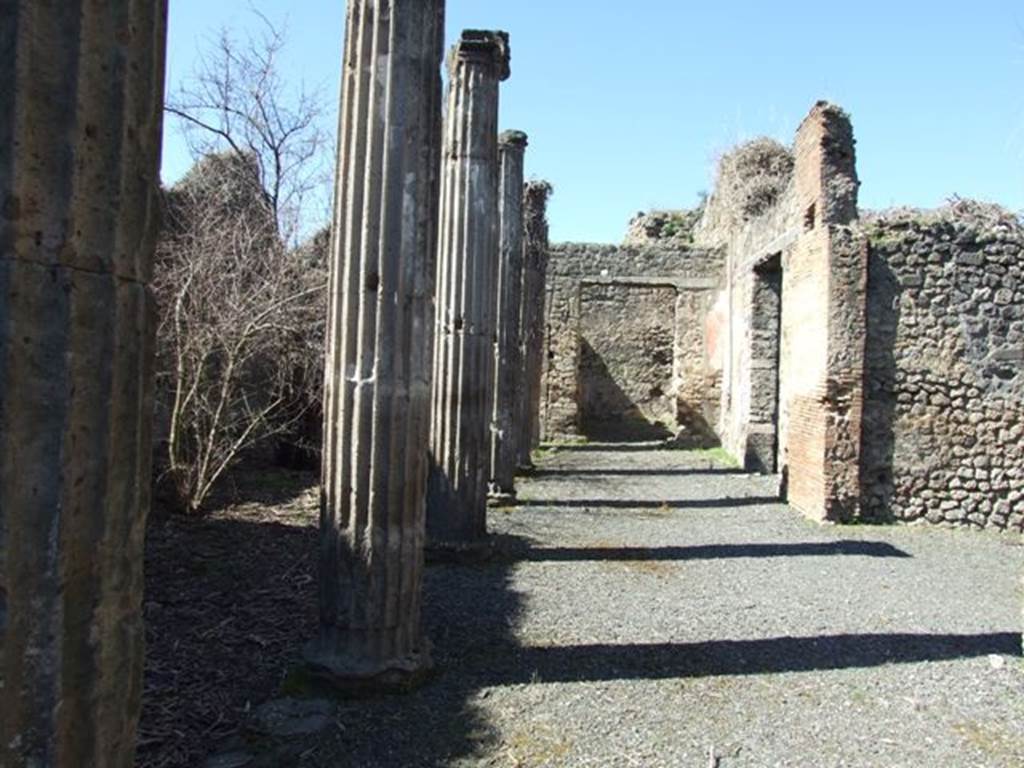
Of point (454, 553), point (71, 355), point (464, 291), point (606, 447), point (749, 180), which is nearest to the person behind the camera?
point (71, 355)

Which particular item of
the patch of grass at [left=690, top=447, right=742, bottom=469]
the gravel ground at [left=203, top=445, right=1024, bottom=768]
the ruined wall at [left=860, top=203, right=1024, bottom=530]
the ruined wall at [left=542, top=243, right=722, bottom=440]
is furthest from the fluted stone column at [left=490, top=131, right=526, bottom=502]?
the ruined wall at [left=542, top=243, right=722, bottom=440]

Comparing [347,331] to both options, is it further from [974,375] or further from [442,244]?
[974,375]

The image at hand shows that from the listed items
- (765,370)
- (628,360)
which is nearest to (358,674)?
(765,370)

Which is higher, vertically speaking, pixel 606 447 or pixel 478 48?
pixel 478 48

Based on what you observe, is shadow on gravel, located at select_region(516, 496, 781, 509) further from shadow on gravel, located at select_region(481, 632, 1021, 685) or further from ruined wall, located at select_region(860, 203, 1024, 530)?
shadow on gravel, located at select_region(481, 632, 1021, 685)

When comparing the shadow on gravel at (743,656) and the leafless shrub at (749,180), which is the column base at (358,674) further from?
the leafless shrub at (749,180)

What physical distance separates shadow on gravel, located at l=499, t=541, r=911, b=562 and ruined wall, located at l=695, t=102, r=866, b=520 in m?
1.49

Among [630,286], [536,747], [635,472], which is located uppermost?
[630,286]

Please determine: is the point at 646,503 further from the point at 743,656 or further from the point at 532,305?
the point at 743,656

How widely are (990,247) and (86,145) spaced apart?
1050 centimetres

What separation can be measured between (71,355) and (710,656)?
4335 mm

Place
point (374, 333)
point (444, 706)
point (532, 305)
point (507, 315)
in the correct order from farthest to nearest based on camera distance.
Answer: point (532, 305)
point (507, 315)
point (374, 333)
point (444, 706)

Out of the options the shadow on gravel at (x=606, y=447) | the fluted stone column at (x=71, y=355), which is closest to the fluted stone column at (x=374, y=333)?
the fluted stone column at (x=71, y=355)

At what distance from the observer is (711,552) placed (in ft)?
26.9
